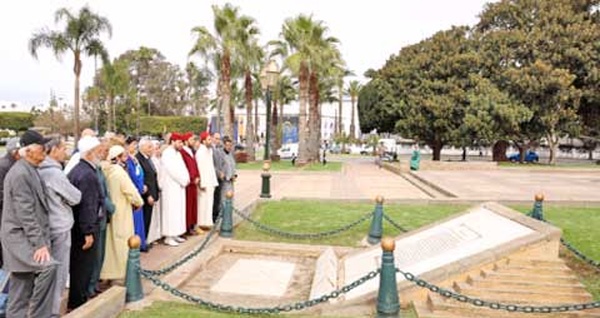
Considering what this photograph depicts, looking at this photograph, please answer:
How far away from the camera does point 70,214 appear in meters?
4.46

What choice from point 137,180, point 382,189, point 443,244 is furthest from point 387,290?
point 382,189

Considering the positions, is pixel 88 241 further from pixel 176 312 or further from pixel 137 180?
pixel 137 180

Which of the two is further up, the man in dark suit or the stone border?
the man in dark suit

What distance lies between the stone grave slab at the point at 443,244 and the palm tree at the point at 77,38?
27766 millimetres

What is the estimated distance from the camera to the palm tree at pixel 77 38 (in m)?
30.8

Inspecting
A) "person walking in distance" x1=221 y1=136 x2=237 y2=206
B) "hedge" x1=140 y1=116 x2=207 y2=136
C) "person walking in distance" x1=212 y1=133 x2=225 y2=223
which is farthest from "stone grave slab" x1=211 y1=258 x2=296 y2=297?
"hedge" x1=140 y1=116 x2=207 y2=136

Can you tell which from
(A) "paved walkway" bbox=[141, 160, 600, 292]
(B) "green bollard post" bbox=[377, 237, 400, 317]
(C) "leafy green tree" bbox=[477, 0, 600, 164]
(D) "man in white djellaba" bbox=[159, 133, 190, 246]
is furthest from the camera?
(C) "leafy green tree" bbox=[477, 0, 600, 164]

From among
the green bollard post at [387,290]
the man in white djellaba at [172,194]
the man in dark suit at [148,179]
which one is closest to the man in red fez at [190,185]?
the man in white djellaba at [172,194]

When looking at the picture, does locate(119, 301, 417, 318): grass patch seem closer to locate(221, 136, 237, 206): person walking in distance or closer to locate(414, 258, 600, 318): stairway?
locate(414, 258, 600, 318): stairway

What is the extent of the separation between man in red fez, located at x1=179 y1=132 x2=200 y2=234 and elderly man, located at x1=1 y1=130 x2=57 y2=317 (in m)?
4.20

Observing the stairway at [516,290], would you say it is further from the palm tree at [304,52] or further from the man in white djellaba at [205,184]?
the palm tree at [304,52]

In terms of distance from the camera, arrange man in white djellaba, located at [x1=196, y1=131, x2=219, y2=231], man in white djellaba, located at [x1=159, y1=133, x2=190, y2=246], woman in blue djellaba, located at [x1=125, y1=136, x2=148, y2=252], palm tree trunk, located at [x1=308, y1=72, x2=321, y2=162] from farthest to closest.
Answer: palm tree trunk, located at [x1=308, y1=72, x2=321, y2=162] → man in white djellaba, located at [x1=196, y1=131, x2=219, y2=231] → man in white djellaba, located at [x1=159, y1=133, x2=190, y2=246] → woman in blue djellaba, located at [x1=125, y1=136, x2=148, y2=252]

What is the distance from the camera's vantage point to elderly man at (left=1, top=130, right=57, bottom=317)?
12.9 feet

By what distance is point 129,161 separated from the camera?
6.64 metres
